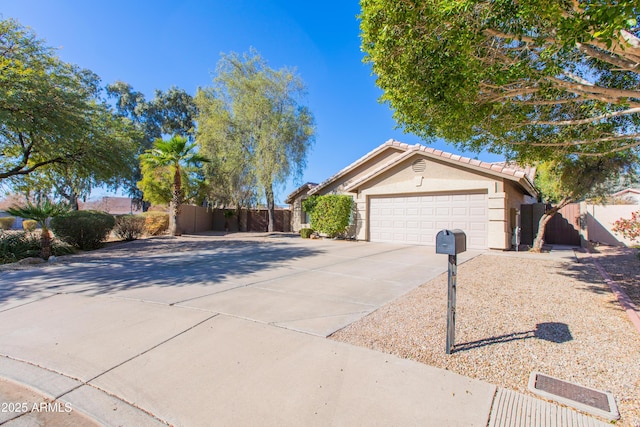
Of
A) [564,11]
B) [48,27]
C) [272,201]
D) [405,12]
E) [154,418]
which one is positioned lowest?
[154,418]

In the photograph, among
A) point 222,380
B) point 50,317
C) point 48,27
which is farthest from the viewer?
point 48,27

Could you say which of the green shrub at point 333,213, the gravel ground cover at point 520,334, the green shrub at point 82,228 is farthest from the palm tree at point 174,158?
the gravel ground cover at point 520,334

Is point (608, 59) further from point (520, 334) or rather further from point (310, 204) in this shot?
point (310, 204)

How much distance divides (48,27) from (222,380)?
15.5 m

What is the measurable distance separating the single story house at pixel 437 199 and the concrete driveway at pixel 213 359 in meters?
7.92

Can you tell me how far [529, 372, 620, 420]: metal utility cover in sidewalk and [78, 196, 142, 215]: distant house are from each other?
128ft

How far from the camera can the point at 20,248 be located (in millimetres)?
9734

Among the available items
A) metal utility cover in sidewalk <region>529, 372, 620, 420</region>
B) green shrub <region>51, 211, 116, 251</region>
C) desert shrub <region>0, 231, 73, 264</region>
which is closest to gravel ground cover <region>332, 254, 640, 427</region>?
metal utility cover in sidewalk <region>529, 372, 620, 420</region>

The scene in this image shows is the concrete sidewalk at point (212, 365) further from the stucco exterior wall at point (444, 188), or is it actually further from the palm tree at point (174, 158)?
the palm tree at point (174, 158)

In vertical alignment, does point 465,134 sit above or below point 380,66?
below

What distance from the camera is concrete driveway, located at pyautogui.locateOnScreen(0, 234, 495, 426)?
240cm

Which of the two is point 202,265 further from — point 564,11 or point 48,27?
point 48,27

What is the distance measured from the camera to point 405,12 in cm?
489

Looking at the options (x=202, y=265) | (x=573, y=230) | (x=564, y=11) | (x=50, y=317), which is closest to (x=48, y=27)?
(x=202, y=265)
